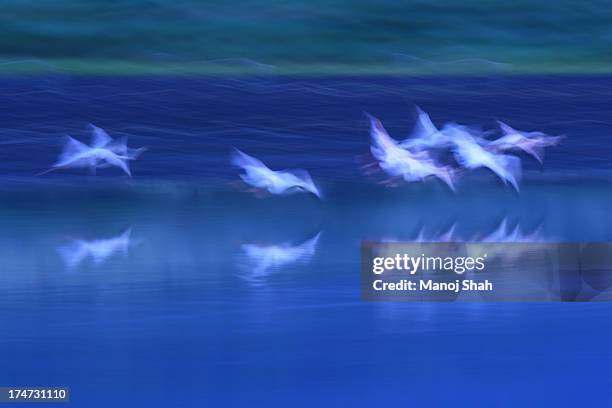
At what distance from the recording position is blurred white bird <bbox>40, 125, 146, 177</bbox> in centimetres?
258

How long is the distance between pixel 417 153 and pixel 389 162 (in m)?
0.07

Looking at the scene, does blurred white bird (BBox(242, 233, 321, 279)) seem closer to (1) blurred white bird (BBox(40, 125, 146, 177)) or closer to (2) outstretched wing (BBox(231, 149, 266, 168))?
(2) outstretched wing (BBox(231, 149, 266, 168))

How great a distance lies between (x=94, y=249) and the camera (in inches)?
102

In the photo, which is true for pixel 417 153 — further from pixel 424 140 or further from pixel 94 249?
pixel 94 249

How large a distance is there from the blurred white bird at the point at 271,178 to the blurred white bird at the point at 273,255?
4.8 inches

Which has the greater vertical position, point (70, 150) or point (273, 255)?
point (70, 150)

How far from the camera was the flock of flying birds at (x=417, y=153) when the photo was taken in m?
2.60

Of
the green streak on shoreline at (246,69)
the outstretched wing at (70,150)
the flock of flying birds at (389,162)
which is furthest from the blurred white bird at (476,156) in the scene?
the outstretched wing at (70,150)

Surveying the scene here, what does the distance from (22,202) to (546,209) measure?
1.22m

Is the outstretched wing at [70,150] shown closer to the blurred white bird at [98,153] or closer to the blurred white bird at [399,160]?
the blurred white bird at [98,153]

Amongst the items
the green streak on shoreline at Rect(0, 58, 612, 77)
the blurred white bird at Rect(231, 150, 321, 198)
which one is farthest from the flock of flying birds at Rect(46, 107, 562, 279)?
Result: the green streak on shoreline at Rect(0, 58, 612, 77)

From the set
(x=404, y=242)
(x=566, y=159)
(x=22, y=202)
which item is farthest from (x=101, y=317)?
(x=566, y=159)

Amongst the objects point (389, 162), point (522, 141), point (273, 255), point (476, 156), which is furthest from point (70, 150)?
point (522, 141)

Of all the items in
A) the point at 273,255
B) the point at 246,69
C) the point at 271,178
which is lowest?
the point at 273,255
